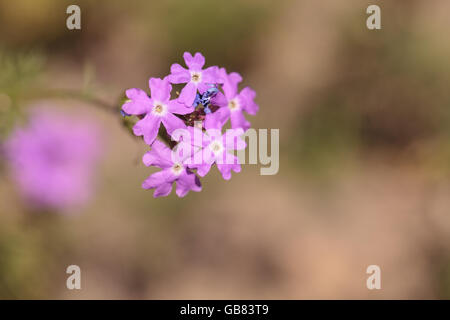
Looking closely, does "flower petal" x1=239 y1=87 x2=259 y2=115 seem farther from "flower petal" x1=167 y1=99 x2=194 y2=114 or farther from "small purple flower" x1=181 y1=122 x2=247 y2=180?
"flower petal" x1=167 y1=99 x2=194 y2=114

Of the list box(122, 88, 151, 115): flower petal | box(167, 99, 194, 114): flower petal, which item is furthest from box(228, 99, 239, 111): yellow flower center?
box(122, 88, 151, 115): flower petal

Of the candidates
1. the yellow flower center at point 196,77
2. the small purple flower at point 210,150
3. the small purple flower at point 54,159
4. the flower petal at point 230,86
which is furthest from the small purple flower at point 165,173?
the small purple flower at point 54,159

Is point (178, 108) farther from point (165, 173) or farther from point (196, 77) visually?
point (165, 173)

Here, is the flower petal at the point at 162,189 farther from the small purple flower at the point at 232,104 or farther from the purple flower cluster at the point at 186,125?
the small purple flower at the point at 232,104

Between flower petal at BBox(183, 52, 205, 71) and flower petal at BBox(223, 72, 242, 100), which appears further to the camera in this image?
flower petal at BBox(223, 72, 242, 100)

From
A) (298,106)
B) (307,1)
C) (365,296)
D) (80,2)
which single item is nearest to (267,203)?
(298,106)
